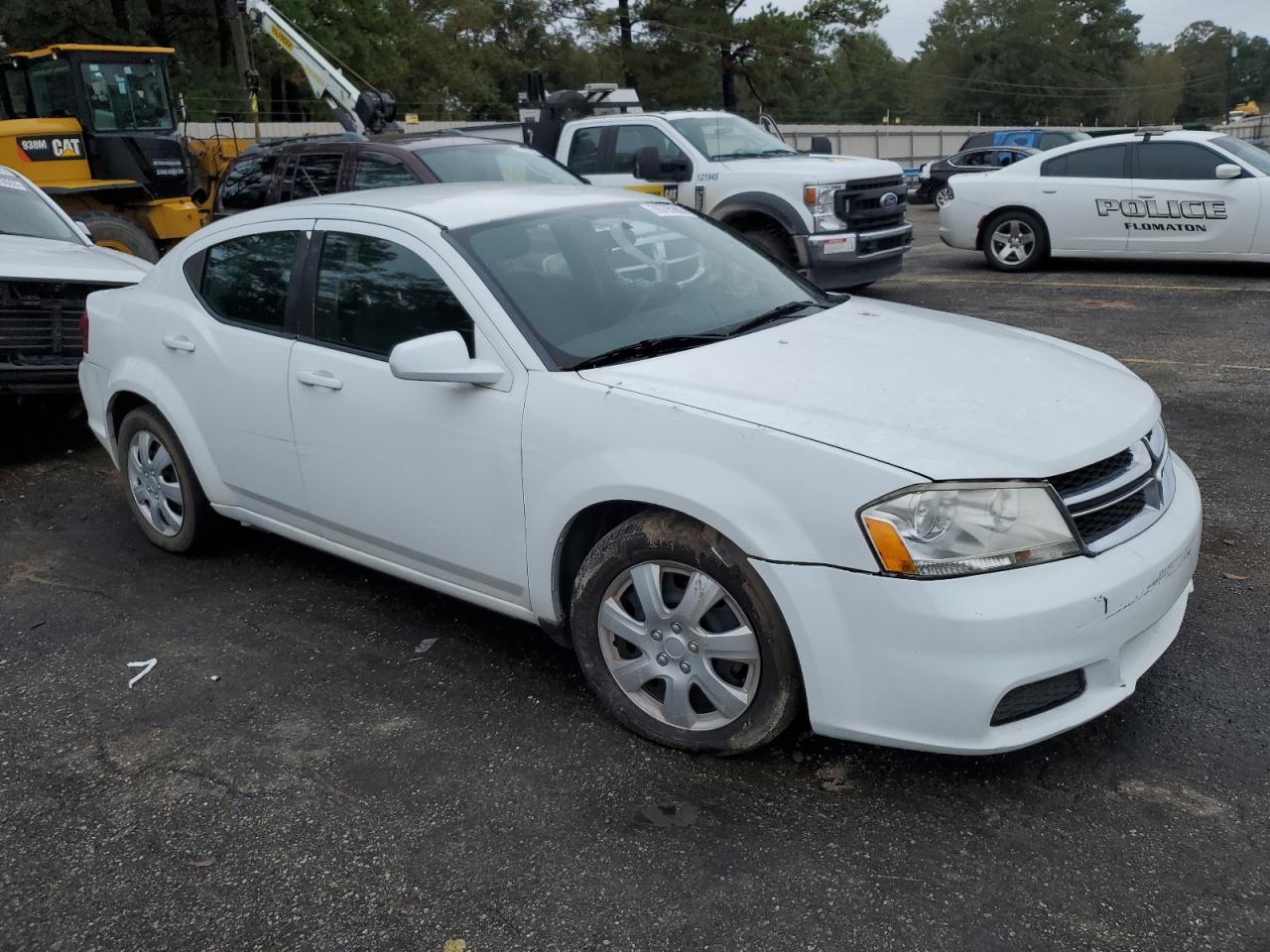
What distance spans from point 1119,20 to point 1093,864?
10821 centimetres

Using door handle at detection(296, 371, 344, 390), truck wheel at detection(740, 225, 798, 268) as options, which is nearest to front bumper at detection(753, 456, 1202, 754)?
door handle at detection(296, 371, 344, 390)

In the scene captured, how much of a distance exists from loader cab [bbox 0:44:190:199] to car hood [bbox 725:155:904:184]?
715 cm

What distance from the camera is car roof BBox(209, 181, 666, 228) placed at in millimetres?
4102

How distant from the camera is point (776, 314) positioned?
4145mm

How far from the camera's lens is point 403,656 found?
4.17 m

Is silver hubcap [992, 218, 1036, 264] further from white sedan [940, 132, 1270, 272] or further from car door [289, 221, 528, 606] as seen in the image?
car door [289, 221, 528, 606]

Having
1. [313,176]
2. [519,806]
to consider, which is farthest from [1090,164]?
[519,806]

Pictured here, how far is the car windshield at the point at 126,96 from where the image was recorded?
1352 cm

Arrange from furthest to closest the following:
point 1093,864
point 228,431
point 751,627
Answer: point 228,431 < point 751,627 < point 1093,864

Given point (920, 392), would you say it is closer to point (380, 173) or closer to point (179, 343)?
point (179, 343)

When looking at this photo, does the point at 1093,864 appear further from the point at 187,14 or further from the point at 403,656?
the point at 187,14

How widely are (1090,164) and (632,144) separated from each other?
4.93m

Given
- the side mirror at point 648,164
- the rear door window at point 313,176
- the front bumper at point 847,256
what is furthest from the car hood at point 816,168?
the rear door window at point 313,176

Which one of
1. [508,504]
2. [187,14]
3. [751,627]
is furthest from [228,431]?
[187,14]
